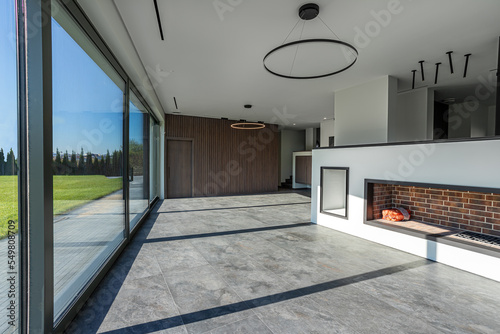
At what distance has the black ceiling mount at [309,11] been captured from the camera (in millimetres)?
2512

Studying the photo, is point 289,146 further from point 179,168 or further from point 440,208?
point 440,208

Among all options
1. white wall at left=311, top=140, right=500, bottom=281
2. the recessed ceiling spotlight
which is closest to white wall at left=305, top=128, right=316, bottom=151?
the recessed ceiling spotlight

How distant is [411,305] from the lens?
2.02 metres

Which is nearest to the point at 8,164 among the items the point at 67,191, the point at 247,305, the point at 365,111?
the point at 67,191

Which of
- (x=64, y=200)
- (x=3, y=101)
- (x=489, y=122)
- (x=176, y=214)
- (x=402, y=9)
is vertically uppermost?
(x=402, y=9)

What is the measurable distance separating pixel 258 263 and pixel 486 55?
4809mm

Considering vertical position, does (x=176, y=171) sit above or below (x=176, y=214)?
above

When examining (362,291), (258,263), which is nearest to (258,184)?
(258,263)

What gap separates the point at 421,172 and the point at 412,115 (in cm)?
288

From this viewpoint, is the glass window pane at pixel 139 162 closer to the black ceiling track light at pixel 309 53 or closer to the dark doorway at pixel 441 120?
the black ceiling track light at pixel 309 53

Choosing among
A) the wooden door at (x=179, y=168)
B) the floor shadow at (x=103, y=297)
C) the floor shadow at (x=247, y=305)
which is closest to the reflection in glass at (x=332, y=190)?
the floor shadow at (x=247, y=305)

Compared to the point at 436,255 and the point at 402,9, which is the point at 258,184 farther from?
the point at 402,9

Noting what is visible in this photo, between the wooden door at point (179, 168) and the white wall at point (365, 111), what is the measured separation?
5.35 m

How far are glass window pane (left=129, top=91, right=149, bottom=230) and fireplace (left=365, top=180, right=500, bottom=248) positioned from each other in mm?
Result: 4216
